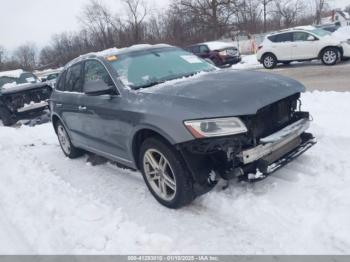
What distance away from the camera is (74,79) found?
586 centimetres

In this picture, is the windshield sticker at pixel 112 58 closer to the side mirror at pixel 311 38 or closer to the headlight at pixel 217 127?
the headlight at pixel 217 127

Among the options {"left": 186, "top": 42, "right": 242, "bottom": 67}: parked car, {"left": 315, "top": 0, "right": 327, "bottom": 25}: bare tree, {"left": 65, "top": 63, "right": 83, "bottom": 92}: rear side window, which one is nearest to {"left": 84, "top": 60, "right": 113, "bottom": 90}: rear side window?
{"left": 65, "top": 63, "right": 83, "bottom": 92}: rear side window

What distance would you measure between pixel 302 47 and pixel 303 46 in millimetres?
59

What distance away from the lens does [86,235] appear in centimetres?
373

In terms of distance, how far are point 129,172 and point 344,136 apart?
317cm

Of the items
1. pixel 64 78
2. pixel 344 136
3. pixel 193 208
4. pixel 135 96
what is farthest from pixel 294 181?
pixel 64 78

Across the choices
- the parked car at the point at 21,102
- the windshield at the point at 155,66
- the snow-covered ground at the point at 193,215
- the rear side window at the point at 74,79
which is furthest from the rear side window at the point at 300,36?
the rear side window at the point at 74,79

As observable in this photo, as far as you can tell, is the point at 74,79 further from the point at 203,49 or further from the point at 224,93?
the point at 203,49

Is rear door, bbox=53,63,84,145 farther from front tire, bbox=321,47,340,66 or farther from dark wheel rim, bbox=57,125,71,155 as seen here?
front tire, bbox=321,47,340,66

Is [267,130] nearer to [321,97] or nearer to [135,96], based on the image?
[135,96]

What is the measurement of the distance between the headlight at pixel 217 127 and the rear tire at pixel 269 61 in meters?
14.0

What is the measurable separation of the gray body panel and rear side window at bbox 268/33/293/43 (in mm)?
12208

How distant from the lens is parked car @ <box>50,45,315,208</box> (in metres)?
3.51

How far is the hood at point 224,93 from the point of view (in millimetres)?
3498
